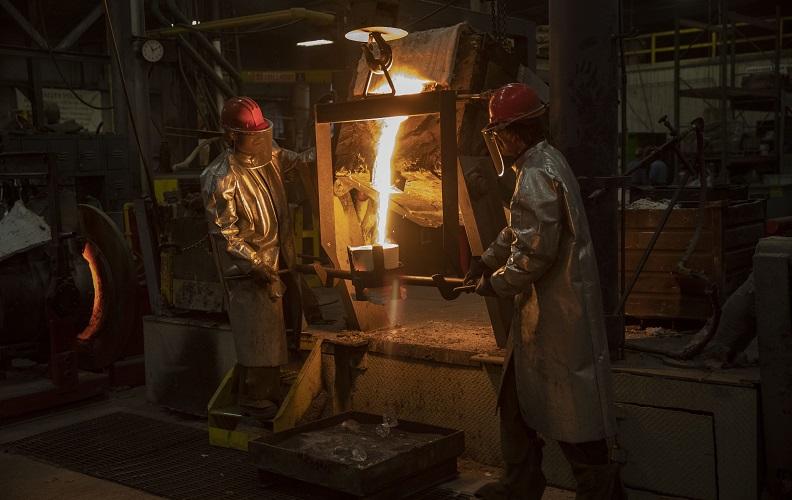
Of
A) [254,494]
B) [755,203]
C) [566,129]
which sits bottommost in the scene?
[254,494]

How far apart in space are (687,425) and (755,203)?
1.75m

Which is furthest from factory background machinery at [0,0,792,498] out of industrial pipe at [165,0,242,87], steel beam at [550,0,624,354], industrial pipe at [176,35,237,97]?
industrial pipe at [165,0,242,87]

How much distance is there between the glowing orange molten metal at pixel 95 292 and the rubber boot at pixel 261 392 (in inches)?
78.5

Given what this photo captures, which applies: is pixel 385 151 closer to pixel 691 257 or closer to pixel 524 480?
pixel 691 257

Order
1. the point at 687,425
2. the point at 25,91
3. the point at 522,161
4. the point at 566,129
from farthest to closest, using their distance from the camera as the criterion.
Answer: the point at 25,91
the point at 566,129
the point at 687,425
the point at 522,161

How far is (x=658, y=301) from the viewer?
4746 millimetres

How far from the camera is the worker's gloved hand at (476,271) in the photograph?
3814mm

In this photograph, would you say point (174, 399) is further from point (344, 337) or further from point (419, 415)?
point (419, 415)

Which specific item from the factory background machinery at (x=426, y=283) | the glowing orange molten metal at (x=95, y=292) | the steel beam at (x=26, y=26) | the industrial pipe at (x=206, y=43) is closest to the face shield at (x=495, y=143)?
the factory background machinery at (x=426, y=283)

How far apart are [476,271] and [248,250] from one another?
158cm

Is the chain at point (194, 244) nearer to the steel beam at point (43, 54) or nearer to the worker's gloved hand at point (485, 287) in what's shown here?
the worker's gloved hand at point (485, 287)

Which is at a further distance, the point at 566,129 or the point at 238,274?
the point at 238,274

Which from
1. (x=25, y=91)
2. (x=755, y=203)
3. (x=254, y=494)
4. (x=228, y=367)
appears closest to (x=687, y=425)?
(x=755, y=203)

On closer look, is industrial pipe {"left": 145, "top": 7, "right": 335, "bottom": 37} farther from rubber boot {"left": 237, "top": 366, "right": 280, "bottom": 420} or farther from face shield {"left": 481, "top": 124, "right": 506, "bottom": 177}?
face shield {"left": 481, "top": 124, "right": 506, "bottom": 177}
